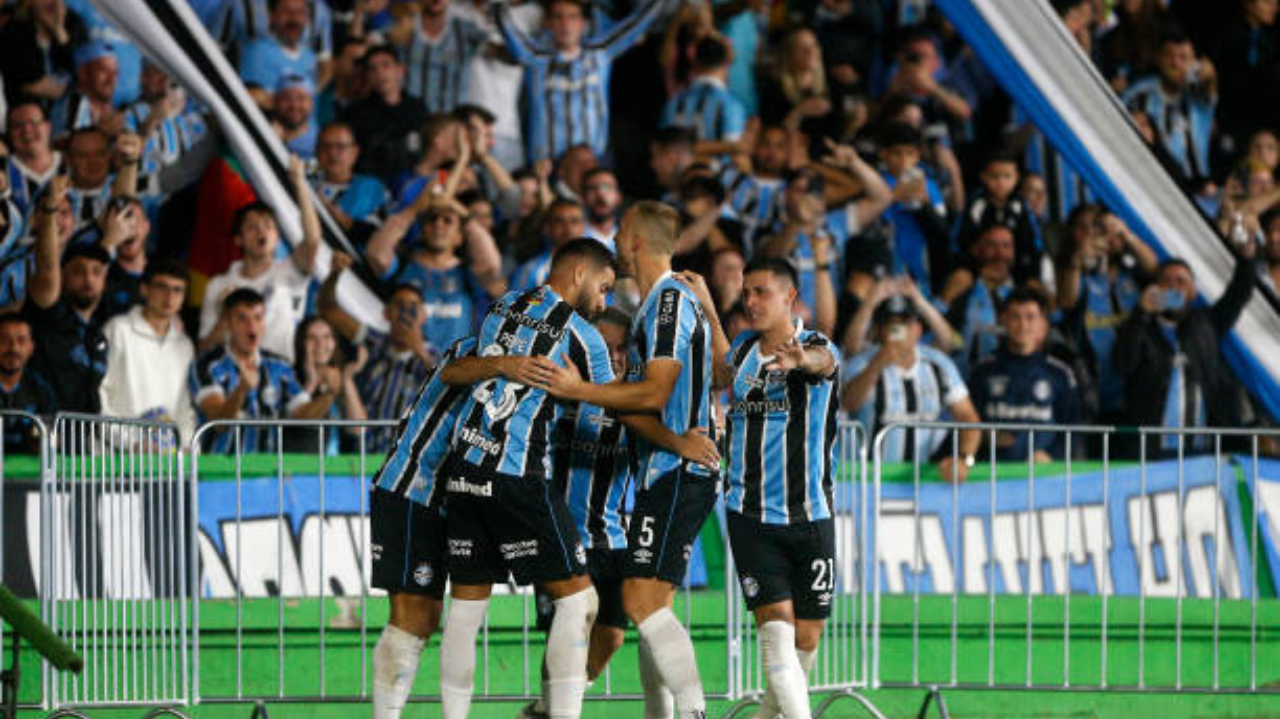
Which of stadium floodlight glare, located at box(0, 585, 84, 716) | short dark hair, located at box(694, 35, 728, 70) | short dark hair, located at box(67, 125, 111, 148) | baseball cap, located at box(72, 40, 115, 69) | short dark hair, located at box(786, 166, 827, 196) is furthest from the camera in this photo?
short dark hair, located at box(694, 35, 728, 70)

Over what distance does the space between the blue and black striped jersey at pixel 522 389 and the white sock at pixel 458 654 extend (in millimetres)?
627

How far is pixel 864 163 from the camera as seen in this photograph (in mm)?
13812

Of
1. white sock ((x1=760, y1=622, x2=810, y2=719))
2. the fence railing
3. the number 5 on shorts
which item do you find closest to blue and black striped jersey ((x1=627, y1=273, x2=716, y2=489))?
the number 5 on shorts

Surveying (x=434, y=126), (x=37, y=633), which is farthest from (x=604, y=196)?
(x=37, y=633)

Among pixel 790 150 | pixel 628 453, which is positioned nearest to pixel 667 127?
pixel 790 150

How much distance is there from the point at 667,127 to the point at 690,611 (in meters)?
4.57

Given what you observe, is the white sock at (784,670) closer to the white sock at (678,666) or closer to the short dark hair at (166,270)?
the white sock at (678,666)

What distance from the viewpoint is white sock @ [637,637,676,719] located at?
27.2ft

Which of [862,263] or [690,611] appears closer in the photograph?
[690,611]

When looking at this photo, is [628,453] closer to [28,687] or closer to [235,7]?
[28,687]

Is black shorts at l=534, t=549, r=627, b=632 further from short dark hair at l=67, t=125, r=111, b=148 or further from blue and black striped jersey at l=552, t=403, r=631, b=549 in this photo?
short dark hair at l=67, t=125, r=111, b=148

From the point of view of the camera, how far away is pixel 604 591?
27.7 ft

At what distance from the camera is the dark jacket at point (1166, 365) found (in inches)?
513

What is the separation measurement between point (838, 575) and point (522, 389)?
3103 mm
